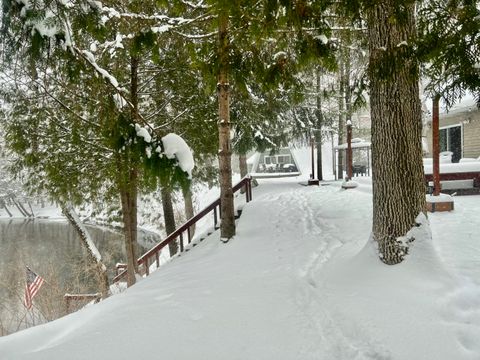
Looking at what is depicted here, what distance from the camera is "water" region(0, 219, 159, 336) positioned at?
13336 millimetres

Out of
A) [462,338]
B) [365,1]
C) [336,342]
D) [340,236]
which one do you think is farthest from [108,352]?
[340,236]

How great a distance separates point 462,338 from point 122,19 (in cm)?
699

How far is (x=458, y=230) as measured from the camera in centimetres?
675

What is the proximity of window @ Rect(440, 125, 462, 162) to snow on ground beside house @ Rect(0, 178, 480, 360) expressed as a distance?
13007mm

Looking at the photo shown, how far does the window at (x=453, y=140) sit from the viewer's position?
1712cm

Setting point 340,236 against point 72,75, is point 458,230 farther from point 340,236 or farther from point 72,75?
point 72,75

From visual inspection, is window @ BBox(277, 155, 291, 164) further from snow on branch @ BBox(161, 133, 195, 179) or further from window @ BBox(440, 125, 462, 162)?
snow on branch @ BBox(161, 133, 195, 179)

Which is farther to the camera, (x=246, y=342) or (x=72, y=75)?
(x=72, y=75)

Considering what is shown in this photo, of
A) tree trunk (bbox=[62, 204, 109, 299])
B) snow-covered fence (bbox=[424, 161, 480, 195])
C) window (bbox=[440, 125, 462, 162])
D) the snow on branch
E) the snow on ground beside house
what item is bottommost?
tree trunk (bbox=[62, 204, 109, 299])

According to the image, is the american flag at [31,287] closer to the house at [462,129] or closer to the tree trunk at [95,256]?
the tree trunk at [95,256]

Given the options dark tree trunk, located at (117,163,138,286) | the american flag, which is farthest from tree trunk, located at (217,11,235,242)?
the american flag

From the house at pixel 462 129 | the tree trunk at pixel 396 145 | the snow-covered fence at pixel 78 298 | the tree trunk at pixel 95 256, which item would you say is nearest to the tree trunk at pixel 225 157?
the tree trunk at pixel 396 145

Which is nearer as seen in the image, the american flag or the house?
the american flag

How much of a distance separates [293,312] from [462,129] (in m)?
16.0
